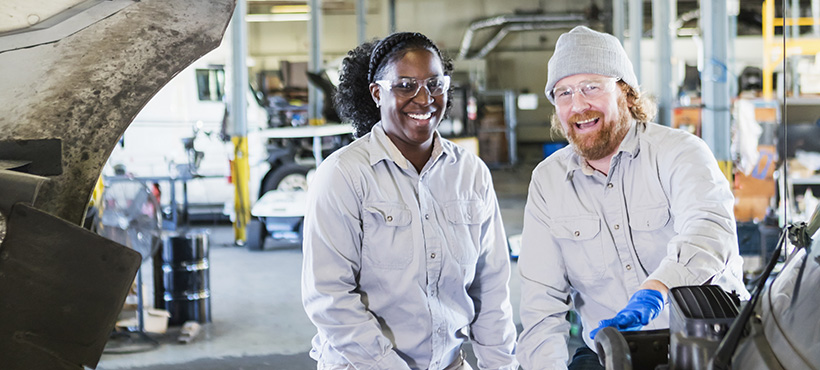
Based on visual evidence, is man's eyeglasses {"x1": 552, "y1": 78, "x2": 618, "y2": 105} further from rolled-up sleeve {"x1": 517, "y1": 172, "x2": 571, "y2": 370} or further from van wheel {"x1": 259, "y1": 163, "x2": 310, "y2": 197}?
van wheel {"x1": 259, "y1": 163, "x2": 310, "y2": 197}

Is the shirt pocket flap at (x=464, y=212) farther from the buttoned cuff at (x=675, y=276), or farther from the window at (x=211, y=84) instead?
the window at (x=211, y=84)

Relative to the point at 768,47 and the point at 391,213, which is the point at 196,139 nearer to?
the point at 768,47

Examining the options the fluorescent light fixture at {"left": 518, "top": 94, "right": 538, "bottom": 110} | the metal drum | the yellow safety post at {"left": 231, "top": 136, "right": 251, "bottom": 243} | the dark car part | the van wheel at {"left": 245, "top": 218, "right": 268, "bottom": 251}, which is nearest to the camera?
the dark car part

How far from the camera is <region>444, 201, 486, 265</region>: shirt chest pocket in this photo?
2.58m

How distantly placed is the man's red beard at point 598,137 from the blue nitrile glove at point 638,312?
2.11 ft

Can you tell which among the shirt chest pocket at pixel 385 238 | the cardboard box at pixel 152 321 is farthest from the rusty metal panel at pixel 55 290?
the cardboard box at pixel 152 321

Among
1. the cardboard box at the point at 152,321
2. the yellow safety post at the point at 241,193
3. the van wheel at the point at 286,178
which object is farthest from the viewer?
the van wheel at the point at 286,178

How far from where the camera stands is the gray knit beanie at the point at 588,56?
2465mm

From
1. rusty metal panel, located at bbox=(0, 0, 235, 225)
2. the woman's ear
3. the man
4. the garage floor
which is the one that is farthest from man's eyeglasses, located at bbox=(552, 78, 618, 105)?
the garage floor

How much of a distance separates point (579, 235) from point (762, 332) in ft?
3.19

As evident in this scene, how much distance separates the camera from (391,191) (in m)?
2.54

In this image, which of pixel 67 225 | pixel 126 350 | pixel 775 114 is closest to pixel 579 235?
pixel 67 225

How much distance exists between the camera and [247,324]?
6.66 m

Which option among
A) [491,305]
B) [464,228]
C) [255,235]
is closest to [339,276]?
[464,228]
